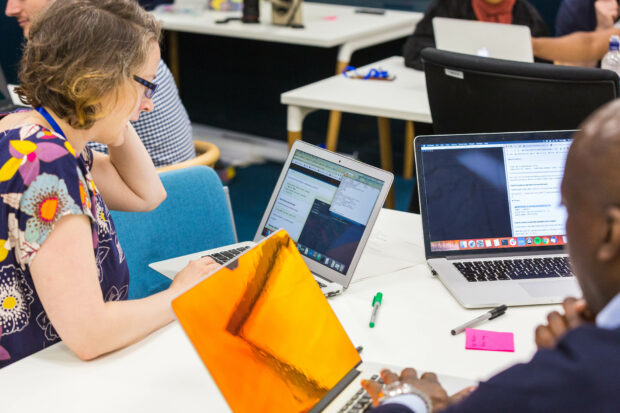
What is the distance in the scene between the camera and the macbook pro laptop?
1007 millimetres

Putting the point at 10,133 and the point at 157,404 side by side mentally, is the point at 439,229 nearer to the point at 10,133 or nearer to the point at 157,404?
the point at 157,404

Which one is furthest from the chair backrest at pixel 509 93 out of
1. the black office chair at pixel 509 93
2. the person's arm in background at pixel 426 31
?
the person's arm in background at pixel 426 31

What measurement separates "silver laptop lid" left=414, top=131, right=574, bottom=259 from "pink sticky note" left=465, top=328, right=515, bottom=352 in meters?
0.28

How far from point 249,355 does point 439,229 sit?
65cm

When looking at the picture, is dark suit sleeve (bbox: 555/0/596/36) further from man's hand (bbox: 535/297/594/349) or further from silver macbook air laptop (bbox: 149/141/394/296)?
man's hand (bbox: 535/297/594/349)

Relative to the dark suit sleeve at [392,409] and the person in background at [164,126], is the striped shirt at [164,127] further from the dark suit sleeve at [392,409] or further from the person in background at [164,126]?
the dark suit sleeve at [392,409]

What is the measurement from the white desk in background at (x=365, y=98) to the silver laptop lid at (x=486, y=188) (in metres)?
1.14

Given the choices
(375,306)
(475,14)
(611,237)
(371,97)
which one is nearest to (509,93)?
(375,306)

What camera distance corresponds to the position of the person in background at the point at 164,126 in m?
2.41

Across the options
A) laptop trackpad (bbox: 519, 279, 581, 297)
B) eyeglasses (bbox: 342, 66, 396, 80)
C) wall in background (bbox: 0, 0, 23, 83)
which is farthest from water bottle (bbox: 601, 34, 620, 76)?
wall in background (bbox: 0, 0, 23, 83)

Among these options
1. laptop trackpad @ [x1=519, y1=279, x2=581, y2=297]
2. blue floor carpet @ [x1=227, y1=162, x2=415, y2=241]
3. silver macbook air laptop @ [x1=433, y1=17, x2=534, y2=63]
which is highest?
silver macbook air laptop @ [x1=433, y1=17, x2=534, y2=63]

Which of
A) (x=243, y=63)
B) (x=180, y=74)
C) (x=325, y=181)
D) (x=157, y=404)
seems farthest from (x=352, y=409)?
(x=180, y=74)

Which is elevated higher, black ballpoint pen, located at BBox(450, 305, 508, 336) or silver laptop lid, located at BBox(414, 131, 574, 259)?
silver laptop lid, located at BBox(414, 131, 574, 259)

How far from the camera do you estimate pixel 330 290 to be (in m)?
1.48
